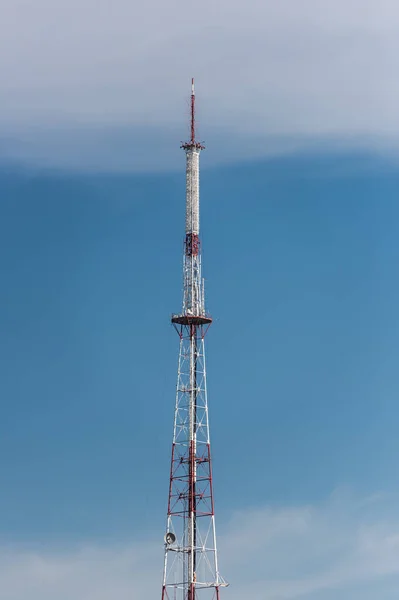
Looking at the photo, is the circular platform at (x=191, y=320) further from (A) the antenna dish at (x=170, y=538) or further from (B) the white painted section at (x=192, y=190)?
(A) the antenna dish at (x=170, y=538)

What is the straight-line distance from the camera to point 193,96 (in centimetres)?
18738

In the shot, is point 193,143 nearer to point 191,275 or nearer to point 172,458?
point 191,275

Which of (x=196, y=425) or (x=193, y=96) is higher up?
(x=193, y=96)

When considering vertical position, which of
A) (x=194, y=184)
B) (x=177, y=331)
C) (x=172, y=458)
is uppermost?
(x=194, y=184)

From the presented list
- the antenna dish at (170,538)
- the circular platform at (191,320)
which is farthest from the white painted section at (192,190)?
the antenna dish at (170,538)

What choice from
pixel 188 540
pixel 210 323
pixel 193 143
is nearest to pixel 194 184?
pixel 193 143

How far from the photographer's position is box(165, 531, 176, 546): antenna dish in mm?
179250

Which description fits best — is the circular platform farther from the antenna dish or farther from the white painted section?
the antenna dish

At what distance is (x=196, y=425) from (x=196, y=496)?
8.26 metres

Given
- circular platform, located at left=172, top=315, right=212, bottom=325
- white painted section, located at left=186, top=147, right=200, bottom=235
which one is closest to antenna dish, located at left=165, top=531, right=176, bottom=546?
circular platform, located at left=172, top=315, right=212, bottom=325

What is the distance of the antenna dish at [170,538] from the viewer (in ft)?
588

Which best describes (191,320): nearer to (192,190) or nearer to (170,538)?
(192,190)

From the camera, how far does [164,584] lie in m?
177

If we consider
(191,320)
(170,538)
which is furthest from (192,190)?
(170,538)
